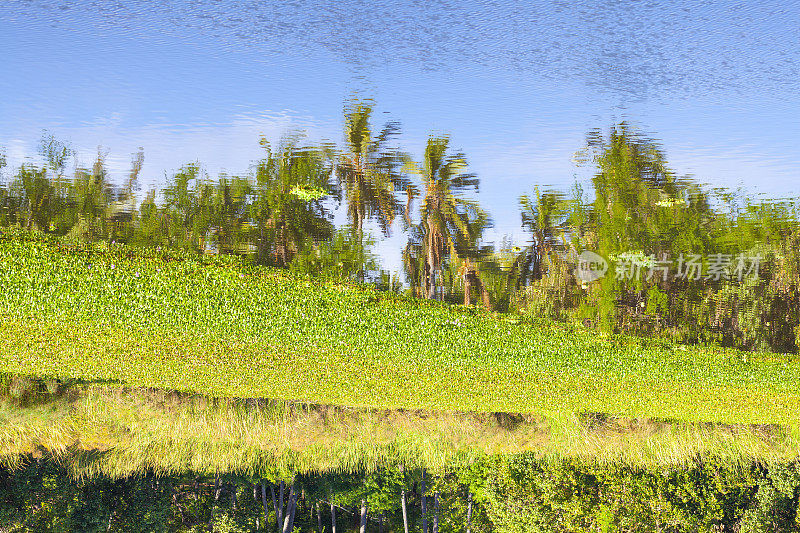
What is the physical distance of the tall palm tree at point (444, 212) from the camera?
4855 millimetres

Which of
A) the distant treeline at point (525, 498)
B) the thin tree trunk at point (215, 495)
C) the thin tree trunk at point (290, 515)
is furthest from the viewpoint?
the thin tree trunk at point (290, 515)

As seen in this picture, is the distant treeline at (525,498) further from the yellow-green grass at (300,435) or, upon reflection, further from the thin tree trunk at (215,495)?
the yellow-green grass at (300,435)

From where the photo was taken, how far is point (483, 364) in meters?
6.25

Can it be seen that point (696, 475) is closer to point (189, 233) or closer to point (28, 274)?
point (189, 233)

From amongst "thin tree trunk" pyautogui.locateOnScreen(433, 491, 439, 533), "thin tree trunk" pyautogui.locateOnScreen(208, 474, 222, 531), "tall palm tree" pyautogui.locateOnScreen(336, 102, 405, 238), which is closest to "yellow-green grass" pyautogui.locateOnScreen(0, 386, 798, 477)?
"tall palm tree" pyautogui.locateOnScreen(336, 102, 405, 238)

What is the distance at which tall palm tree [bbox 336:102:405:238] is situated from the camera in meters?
4.63

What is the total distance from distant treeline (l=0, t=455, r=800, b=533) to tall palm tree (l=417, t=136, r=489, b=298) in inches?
216

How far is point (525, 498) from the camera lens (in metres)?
10.6

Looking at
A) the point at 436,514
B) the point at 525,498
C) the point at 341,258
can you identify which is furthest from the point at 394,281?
the point at 436,514

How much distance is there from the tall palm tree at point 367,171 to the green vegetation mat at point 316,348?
1.02 meters

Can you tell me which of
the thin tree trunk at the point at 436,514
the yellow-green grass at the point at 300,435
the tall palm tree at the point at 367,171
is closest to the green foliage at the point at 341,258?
the tall palm tree at the point at 367,171

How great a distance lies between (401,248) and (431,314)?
1.01m

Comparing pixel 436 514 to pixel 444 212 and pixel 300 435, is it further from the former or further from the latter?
pixel 444 212

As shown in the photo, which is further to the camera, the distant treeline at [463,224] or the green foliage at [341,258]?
the green foliage at [341,258]
